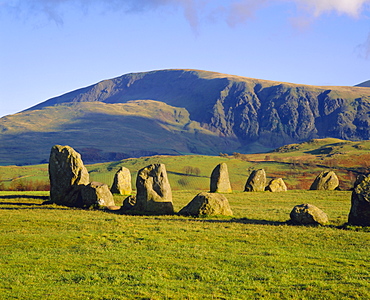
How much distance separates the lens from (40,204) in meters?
39.2

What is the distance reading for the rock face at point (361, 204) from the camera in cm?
2594

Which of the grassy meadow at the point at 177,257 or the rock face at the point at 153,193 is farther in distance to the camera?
the rock face at the point at 153,193

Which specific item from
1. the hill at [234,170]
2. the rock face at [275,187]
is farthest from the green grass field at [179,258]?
the hill at [234,170]

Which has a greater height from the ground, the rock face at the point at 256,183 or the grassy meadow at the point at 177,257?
the grassy meadow at the point at 177,257

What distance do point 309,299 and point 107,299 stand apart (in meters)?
5.36

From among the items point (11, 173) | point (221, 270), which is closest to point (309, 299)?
point (221, 270)

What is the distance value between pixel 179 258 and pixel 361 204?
486 inches

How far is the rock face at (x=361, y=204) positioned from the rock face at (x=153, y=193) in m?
11.7

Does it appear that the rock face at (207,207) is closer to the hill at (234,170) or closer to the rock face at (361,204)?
the rock face at (361,204)

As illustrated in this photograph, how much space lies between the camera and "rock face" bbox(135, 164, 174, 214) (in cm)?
3294

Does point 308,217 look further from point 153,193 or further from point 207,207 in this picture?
point 153,193

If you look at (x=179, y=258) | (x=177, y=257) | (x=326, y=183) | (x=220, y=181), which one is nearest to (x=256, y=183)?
(x=220, y=181)

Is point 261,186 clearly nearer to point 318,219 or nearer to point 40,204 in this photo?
point 40,204

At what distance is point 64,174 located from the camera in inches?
1597
